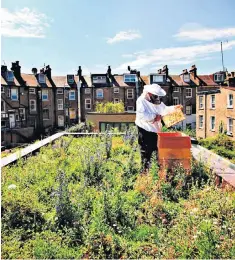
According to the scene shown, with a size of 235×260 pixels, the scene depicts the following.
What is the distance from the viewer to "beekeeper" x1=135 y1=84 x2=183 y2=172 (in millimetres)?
5684

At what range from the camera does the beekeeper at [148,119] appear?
5684 millimetres

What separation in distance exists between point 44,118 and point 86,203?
1546 inches

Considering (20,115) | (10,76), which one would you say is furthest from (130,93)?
(10,76)

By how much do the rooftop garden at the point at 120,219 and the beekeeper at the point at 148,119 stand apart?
592 mm

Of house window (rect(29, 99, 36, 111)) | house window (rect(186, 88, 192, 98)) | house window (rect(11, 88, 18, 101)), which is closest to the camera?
house window (rect(11, 88, 18, 101))

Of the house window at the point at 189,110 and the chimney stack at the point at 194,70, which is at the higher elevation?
the chimney stack at the point at 194,70

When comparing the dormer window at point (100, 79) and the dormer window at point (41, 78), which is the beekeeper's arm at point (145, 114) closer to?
the dormer window at point (100, 79)

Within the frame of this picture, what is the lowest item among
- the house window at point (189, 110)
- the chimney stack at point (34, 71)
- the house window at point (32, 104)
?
the house window at point (189, 110)

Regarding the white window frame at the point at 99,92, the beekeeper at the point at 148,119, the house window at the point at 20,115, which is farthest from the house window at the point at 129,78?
the beekeeper at the point at 148,119

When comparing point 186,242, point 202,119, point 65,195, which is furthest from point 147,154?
point 202,119

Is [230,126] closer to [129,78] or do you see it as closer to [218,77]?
[129,78]

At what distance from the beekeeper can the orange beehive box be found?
478 millimetres

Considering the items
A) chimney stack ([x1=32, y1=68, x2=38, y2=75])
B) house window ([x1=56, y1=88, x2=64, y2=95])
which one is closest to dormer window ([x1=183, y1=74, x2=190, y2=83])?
house window ([x1=56, y1=88, x2=64, y2=95])

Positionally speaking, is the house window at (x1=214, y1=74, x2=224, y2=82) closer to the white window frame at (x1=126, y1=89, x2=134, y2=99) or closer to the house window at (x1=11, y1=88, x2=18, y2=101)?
the white window frame at (x1=126, y1=89, x2=134, y2=99)
